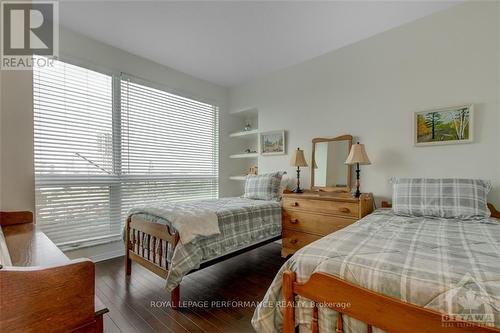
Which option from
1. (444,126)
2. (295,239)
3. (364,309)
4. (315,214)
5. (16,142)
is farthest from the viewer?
(295,239)

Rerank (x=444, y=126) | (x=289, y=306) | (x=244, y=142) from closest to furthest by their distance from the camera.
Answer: (x=289, y=306) < (x=444, y=126) < (x=244, y=142)

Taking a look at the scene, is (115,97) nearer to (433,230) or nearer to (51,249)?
(51,249)

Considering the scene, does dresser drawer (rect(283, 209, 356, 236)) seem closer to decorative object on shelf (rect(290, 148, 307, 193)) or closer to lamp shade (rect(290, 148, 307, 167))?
decorative object on shelf (rect(290, 148, 307, 193))

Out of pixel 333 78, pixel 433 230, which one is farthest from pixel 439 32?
pixel 433 230

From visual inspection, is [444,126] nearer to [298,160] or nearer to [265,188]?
[298,160]

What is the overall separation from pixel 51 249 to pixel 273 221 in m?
2.14

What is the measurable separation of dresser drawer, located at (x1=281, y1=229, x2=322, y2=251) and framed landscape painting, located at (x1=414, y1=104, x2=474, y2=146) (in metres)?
1.48

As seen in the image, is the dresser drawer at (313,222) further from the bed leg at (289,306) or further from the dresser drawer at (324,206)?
the bed leg at (289,306)

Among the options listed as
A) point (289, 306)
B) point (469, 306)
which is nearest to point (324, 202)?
point (289, 306)

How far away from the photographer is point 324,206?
8.21ft

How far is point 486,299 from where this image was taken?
0.73m

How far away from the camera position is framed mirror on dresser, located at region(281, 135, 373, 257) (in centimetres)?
238

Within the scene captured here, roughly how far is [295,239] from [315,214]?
15.7 inches

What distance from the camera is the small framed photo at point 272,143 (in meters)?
3.52
